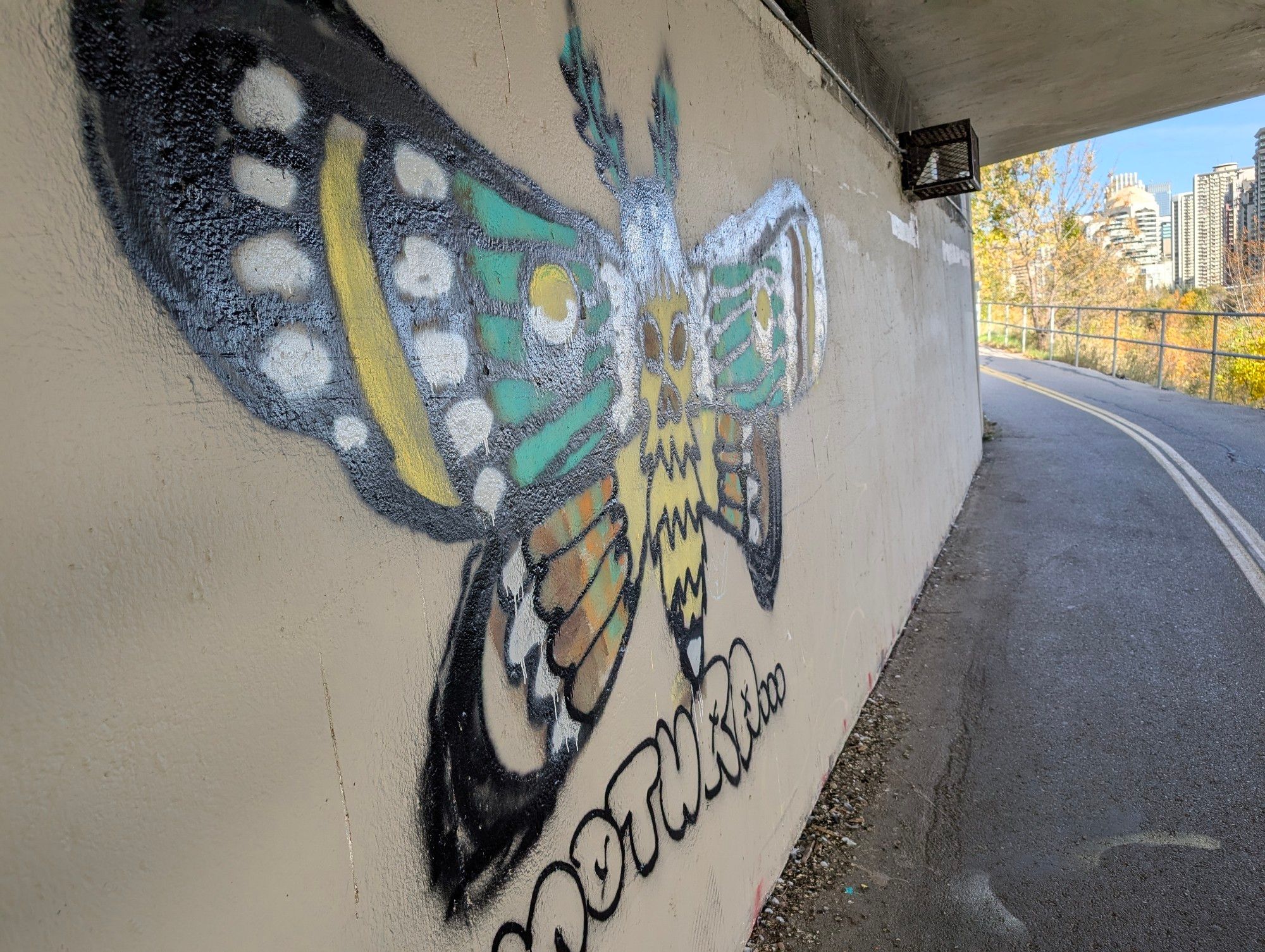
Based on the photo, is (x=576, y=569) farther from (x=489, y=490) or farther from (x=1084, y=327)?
(x=1084, y=327)

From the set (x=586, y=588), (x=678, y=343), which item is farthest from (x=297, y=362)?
(x=678, y=343)

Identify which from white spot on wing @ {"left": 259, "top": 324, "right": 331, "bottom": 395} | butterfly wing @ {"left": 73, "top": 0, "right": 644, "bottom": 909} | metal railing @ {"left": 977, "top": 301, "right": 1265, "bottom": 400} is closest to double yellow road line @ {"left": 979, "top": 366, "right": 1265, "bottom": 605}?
metal railing @ {"left": 977, "top": 301, "right": 1265, "bottom": 400}

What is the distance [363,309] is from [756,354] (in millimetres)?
1873

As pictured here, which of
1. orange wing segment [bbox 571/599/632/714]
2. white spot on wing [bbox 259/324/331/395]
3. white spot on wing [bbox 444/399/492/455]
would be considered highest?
white spot on wing [bbox 259/324/331/395]

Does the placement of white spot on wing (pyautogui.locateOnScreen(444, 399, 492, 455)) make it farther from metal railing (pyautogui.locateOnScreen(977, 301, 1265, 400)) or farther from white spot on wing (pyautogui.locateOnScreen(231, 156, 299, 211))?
metal railing (pyautogui.locateOnScreen(977, 301, 1265, 400))

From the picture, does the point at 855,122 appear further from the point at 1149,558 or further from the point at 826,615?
the point at 1149,558

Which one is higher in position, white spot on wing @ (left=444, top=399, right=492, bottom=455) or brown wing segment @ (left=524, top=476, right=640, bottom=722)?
white spot on wing @ (left=444, top=399, right=492, bottom=455)

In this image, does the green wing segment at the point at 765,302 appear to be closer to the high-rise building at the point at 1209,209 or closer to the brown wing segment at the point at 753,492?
the brown wing segment at the point at 753,492

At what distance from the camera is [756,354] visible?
2.93 m

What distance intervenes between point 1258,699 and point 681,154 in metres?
3.77

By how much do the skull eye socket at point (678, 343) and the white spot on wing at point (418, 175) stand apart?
0.95 meters

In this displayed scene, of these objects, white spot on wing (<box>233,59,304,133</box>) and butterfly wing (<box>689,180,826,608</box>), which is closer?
white spot on wing (<box>233,59,304,133</box>)

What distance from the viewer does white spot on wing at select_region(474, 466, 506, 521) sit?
1499 millimetres

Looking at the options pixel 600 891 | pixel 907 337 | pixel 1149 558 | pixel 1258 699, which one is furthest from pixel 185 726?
pixel 1149 558
